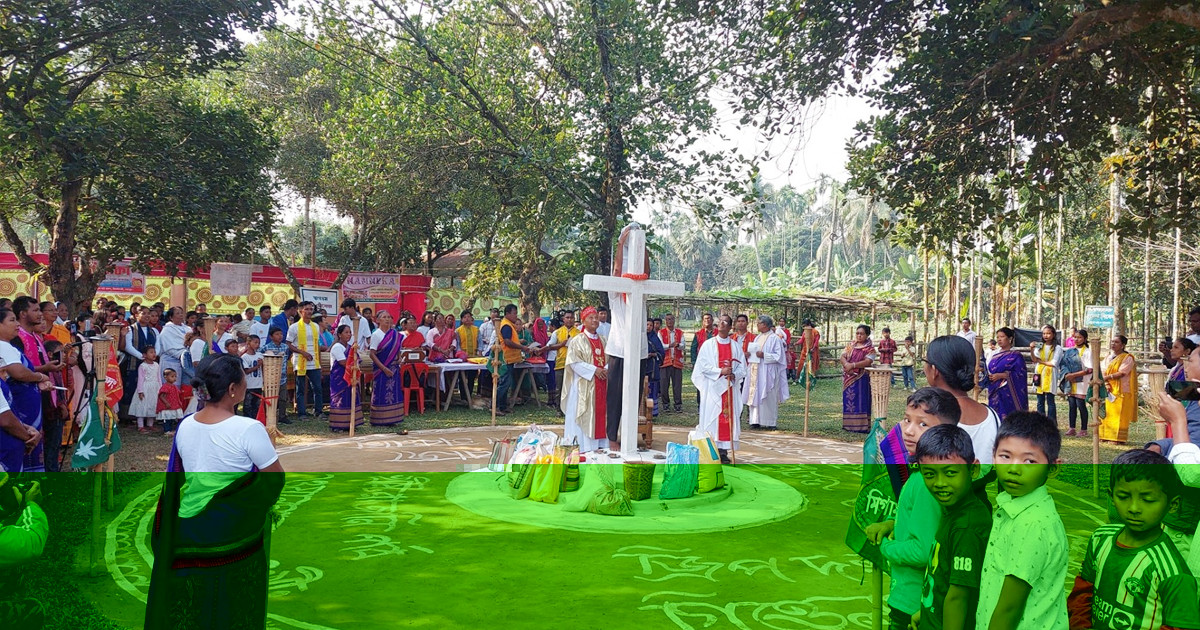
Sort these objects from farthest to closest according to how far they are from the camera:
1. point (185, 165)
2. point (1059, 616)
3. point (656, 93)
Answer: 1. point (656, 93)
2. point (185, 165)
3. point (1059, 616)

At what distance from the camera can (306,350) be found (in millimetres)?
12008

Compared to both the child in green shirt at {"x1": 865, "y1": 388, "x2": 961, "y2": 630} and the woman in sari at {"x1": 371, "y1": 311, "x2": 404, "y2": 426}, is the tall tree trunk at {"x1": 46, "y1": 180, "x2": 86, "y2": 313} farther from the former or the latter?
the child in green shirt at {"x1": 865, "y1": 388, "x2": 961, "y2": 630}

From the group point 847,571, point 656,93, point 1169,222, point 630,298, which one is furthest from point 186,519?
point 656,93

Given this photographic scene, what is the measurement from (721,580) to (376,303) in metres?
20.4

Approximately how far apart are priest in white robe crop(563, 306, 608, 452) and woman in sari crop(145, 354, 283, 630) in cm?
588

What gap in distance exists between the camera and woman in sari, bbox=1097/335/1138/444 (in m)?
12.0

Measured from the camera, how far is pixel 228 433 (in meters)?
3.28

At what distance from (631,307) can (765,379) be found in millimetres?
5106

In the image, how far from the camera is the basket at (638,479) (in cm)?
707

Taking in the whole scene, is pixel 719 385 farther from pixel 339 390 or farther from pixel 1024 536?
pixel 1024 536

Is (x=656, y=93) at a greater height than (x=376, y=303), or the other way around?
(x=656, y=93)

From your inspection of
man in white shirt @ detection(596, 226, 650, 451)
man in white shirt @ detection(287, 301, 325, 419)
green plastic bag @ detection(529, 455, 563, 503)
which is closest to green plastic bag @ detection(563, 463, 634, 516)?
green plastic bag @ detection(529, 455, 563, 503)

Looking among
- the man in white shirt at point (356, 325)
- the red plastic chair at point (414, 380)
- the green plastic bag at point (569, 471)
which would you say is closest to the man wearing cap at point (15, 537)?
the green plastic bag at point (569, 471)

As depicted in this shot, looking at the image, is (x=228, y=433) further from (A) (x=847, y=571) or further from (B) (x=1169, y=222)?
(B) (x=1169, y=222)
